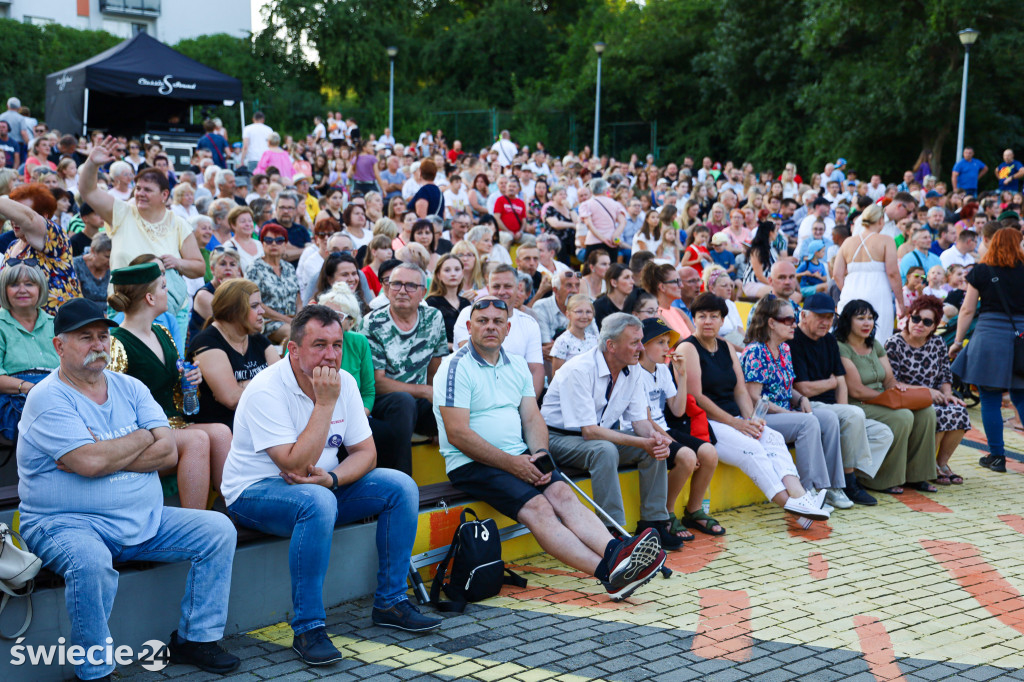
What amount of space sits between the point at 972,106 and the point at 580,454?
84.9 ft

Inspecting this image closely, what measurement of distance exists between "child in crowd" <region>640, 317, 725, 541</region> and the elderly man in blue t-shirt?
296 cm

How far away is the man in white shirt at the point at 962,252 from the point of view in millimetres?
11438

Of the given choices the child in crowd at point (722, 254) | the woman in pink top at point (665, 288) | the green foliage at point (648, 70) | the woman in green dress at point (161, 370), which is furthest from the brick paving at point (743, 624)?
the green foliage at point (648, 70)

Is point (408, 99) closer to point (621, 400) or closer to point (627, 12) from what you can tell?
point (627, 12)

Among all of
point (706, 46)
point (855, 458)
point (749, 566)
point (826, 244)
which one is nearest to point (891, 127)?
point (706, 46)

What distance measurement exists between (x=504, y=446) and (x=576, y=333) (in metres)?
1.91

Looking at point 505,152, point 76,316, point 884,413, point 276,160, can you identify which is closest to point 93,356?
point 76,316

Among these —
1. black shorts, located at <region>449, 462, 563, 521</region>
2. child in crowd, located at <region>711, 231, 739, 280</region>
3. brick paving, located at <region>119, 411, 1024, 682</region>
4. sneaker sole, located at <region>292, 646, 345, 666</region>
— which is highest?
child in crowd, located at <region>711, 231, 739, 280</region>

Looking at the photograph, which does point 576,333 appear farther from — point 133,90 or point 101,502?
point 133,90

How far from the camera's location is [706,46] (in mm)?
35719

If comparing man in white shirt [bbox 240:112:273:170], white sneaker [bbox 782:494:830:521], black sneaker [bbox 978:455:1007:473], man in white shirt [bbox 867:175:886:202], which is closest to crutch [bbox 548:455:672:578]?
white sneaker [bbox 782:494:830:521]

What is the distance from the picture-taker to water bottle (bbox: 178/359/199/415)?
198 inches

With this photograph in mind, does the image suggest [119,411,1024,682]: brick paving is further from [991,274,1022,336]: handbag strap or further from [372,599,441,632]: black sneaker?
[991,274,1022,336]: handbag strap

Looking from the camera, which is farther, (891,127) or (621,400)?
(891,127)
